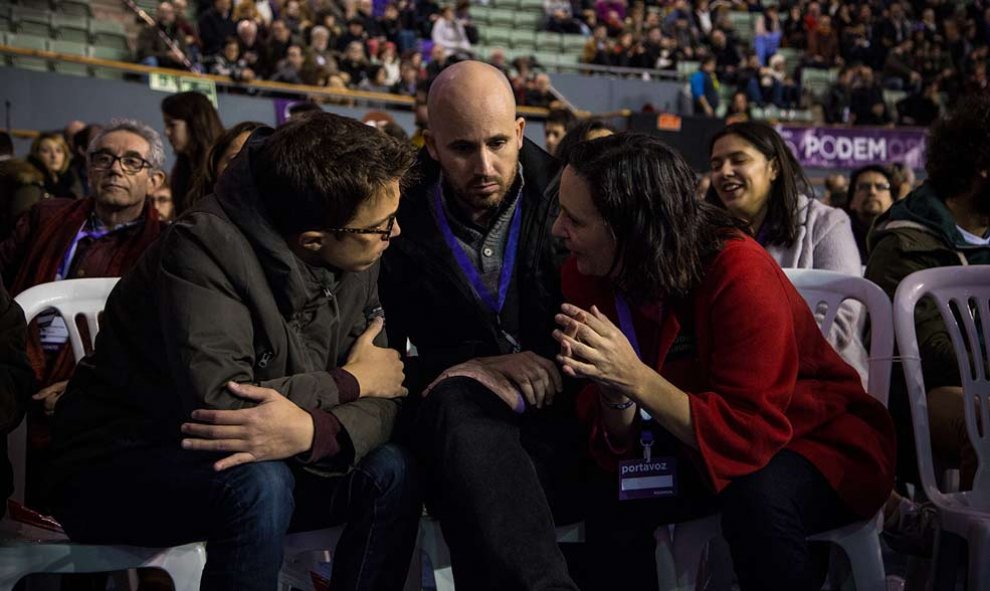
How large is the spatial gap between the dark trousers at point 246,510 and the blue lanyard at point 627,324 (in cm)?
53

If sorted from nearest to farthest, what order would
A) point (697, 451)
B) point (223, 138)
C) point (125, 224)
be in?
point (697, 451) → point (125, 224) → point (223, 138)

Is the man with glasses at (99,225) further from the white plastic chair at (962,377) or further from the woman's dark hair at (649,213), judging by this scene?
the white plastic chair at (962,377)

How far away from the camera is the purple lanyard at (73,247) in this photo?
3.05m

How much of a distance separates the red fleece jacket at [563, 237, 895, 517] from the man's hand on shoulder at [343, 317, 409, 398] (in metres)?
0.42

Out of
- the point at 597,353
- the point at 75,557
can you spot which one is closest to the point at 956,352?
the point at 597,353

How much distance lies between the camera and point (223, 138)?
339 centimetres

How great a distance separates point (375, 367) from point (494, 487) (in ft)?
1.40

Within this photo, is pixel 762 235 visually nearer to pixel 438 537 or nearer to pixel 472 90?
pixel 472 90

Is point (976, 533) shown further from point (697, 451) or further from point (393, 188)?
point (393, 188)

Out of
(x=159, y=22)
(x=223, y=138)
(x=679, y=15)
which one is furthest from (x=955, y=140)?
(x=679, y=15)

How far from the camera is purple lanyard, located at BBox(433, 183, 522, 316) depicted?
7.87ft

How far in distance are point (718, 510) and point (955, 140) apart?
1.54 m

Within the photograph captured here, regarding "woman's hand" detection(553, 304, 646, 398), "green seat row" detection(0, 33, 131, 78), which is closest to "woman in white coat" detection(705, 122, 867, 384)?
"woman's hand" detection(553, 304, 646, 398)

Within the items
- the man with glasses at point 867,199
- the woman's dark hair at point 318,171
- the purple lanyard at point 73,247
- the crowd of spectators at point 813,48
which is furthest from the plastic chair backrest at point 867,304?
the crowd of spectators at point 813,48
